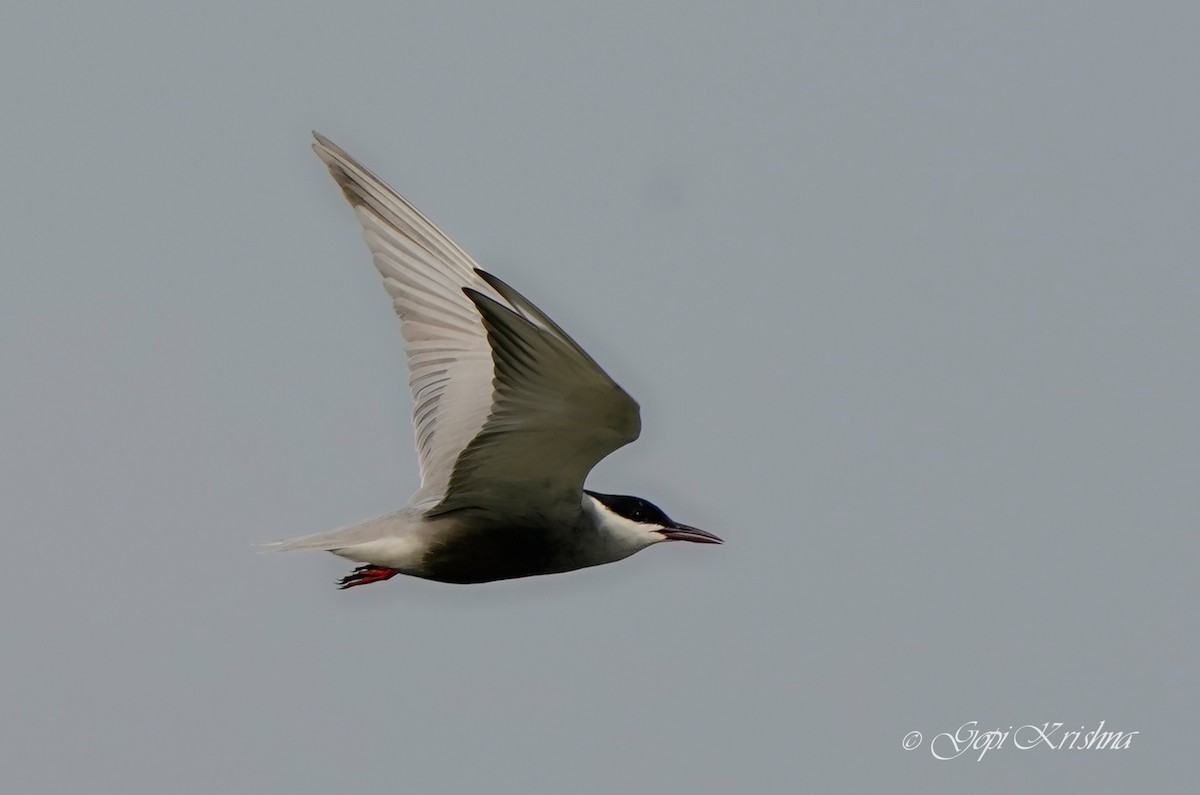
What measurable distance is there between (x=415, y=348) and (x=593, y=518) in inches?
68.5

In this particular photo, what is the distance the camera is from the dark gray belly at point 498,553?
9.73 meters

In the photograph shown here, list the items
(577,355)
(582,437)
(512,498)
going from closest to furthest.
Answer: (577,355) → (582,437) → (512,498)

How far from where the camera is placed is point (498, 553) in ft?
32.1

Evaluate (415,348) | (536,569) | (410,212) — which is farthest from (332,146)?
(536,569)

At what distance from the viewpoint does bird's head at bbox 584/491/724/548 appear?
32.9 feet

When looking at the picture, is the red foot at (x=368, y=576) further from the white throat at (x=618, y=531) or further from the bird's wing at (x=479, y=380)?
the white throat at (x=618, y=531)

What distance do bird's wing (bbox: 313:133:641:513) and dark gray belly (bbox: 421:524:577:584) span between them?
0.63 feet

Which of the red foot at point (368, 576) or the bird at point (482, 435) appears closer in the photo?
the bird at point (482, 435)

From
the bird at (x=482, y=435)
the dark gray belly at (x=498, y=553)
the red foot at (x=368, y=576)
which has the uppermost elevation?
the bird at (x=482, y=435)

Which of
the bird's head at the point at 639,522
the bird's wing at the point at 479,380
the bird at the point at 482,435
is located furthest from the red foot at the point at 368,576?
the bird's head at the point at 639,522

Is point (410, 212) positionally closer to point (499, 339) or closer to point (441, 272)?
A: point (441, 272)

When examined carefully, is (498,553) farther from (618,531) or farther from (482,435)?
(482,435)

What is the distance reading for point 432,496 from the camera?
10.1 m

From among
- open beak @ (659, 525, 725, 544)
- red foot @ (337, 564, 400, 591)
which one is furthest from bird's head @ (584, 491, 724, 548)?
red foot @ (337, 564, 400, 591)
